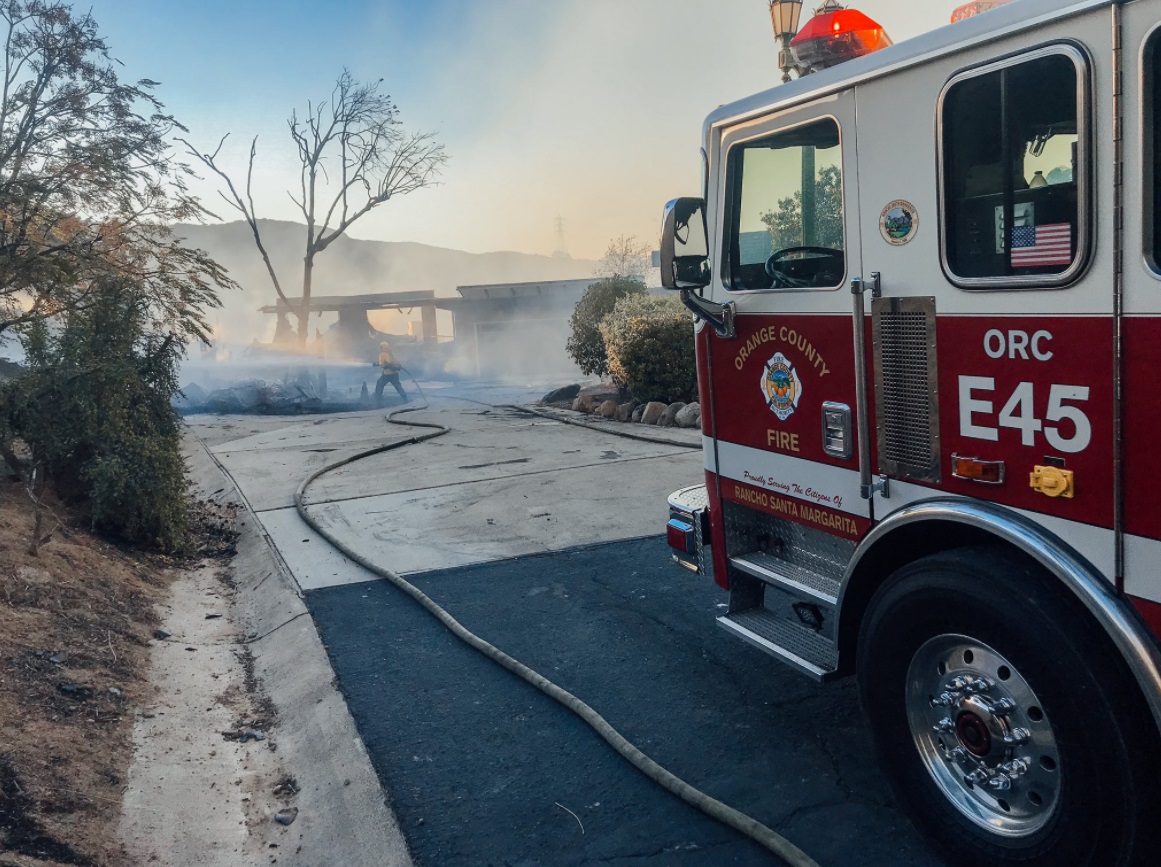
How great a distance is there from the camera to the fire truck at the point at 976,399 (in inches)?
91.5

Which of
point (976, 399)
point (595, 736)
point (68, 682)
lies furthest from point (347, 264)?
point (976, 399)

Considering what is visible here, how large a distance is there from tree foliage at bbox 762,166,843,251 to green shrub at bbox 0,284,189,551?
17.2ft

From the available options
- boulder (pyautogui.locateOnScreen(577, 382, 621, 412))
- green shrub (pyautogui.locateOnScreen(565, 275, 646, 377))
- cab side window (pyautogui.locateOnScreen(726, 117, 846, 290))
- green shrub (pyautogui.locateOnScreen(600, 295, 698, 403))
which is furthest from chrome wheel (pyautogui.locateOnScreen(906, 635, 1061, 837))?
green shrub (pyautogui.locateOnScreen(565, 275, 646, 377))

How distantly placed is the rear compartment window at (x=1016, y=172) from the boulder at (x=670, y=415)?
974 centimetres

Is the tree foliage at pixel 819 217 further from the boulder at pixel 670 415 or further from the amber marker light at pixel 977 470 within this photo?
the boulder at pixel 670 415

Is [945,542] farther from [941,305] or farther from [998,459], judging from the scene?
[941,305]

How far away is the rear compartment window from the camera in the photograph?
8.10 feet

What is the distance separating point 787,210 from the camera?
3.74 meters

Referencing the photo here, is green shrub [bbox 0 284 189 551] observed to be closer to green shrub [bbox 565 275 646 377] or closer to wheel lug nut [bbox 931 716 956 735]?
wheel lug nut [bbox 931 716 956 735]

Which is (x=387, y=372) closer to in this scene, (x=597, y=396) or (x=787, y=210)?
(x=597, y=396)

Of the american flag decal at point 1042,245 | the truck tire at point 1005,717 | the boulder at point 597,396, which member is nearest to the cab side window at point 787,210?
the american flag decal at point 1042,245

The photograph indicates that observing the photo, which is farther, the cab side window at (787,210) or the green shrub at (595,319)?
the green shrub at (595,319)

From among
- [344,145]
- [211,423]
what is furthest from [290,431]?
[344,145]

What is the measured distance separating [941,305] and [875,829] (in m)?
1.80
